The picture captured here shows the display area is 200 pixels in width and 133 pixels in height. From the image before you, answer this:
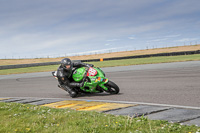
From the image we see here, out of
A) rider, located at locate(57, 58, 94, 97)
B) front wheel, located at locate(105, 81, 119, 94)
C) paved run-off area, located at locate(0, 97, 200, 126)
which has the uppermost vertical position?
rider, located at locate(57, 58, 94, 97)

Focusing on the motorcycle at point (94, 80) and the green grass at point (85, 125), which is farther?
the motorcycle at point (94, 80)

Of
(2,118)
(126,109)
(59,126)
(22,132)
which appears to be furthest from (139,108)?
(2,118)

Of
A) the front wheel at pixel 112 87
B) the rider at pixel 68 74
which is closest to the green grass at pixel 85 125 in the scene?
the front wheel at pixel 112 87

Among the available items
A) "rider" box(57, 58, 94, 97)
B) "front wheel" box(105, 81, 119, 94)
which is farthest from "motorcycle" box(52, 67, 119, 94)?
"rider" box(57, 58, 94, 97)

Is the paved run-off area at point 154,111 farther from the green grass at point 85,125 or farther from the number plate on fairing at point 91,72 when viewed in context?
the number plate on fairing at point 91,72

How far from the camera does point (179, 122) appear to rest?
4.41 m

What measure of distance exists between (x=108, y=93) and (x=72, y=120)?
159 inches

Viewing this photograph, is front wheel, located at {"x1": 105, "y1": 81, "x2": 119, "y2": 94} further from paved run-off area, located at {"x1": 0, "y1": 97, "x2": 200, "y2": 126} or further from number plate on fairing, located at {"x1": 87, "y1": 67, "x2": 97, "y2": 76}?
paved run-off area, located at {"x1": 0, "y1": 97, "x2": 200, "y2": 126}

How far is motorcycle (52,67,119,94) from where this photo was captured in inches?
321

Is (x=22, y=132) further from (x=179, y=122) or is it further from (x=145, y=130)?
(x=179, y=122)

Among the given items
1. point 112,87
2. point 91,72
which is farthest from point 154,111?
point 91,72

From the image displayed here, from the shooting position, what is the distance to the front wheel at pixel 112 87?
27.1 ft

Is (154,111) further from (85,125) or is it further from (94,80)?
(94,80)

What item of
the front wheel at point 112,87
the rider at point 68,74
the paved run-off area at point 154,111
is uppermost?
the rider at point 68,74
